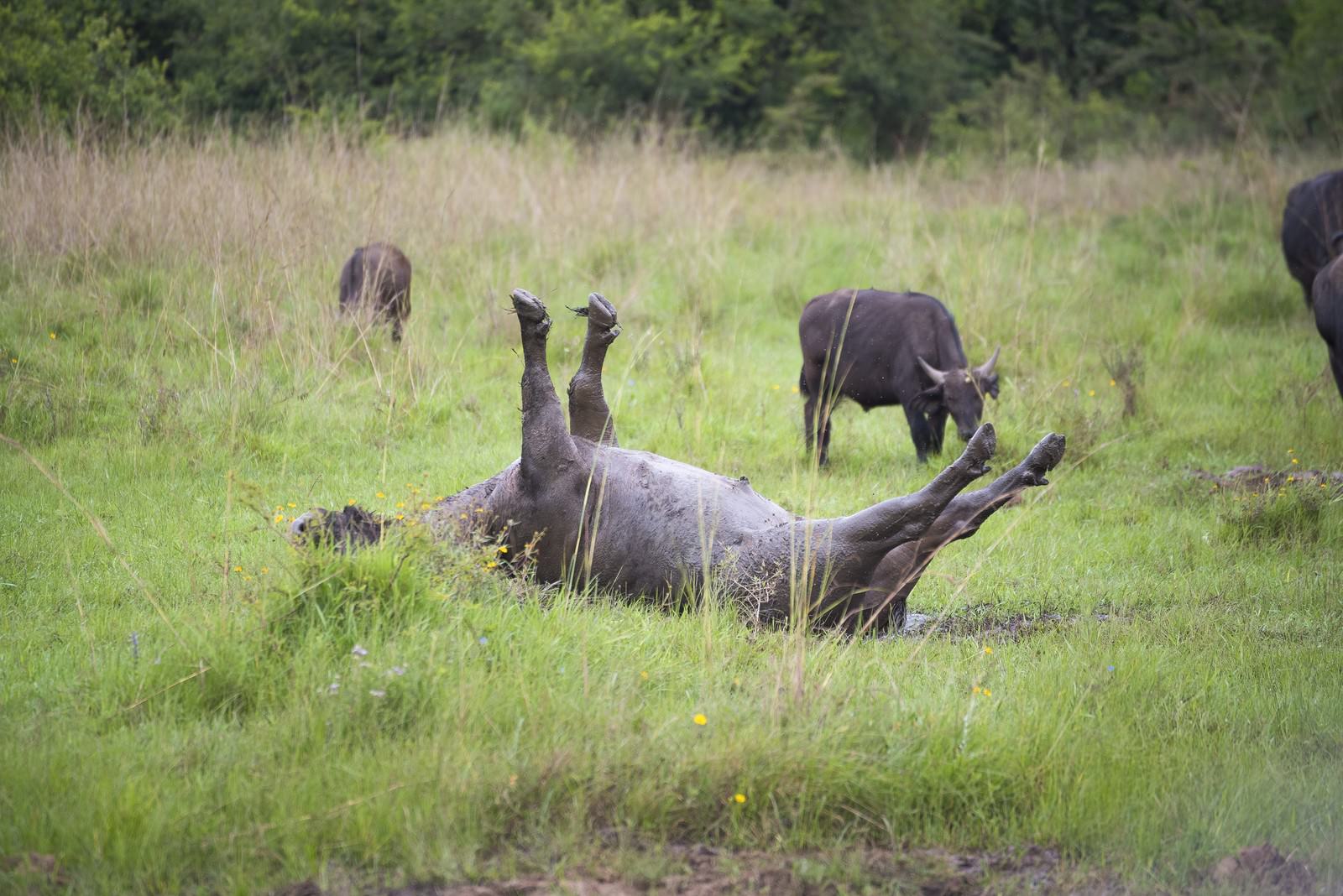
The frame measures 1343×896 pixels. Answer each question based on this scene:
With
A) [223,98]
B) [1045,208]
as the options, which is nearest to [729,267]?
[1045,208]

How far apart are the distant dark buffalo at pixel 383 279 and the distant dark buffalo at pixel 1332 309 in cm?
696

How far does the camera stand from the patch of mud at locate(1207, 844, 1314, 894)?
3338mm

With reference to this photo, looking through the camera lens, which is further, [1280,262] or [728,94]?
[728,94]

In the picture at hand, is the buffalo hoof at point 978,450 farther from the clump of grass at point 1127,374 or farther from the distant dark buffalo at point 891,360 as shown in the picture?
the clump of grass at point 1127,374

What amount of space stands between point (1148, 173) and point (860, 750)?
654 inches

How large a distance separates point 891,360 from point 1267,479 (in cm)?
266

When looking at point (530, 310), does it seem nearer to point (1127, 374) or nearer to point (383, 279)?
point (383, 279)

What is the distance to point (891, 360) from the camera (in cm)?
885

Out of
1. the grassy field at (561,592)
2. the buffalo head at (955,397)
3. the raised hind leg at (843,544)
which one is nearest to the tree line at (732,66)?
the grassy field at (561,592)

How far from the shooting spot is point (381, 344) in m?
9.51

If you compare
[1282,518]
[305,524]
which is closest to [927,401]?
[1282,518]

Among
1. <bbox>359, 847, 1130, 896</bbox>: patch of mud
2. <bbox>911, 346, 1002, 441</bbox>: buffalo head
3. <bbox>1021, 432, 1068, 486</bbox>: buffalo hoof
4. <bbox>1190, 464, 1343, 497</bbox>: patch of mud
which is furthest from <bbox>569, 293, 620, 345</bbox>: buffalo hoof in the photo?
<bbox>1190, 464, 1343, 497</bbox>: patch of mud

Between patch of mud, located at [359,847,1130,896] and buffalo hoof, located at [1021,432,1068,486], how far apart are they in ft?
5.70

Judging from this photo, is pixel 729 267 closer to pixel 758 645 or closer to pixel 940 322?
pixel 940 322
